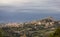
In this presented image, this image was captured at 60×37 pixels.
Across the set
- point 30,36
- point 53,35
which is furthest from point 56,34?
point 30,36

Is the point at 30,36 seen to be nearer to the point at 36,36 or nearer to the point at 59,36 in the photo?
the point at 36,36

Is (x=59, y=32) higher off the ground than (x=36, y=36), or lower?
higher

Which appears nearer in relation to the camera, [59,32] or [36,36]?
[59,32]

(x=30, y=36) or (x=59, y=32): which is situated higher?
(x=59, y=32)

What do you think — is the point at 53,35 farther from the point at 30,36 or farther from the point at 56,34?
the point at 30,36

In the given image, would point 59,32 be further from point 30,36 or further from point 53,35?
point 30,36

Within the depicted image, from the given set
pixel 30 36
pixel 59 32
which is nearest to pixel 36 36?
pixel 30 36

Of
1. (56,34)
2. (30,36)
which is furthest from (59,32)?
(30,36)

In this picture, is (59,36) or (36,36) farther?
(36,36)
